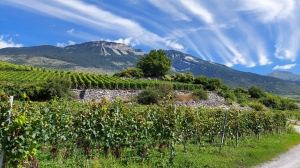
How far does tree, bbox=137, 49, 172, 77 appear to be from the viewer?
62.1 meters

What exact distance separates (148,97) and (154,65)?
860 inches

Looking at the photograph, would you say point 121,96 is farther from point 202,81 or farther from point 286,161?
point 286,161

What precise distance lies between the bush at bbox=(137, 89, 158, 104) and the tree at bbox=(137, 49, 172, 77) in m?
20.3

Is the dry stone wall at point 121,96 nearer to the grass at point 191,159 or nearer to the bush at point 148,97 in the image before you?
the bush at point 148,97

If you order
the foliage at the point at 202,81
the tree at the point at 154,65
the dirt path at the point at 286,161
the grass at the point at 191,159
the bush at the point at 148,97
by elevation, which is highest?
the tree at the point at 154,65

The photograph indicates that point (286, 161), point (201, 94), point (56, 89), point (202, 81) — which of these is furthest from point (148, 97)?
point (286, 161)

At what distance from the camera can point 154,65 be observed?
62.2 meters

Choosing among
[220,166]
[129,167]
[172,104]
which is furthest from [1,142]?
[220,166]

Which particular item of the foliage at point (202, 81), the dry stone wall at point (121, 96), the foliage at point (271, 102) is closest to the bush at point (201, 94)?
the dry stone wall at point (121, 96)

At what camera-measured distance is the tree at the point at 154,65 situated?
62094 mm

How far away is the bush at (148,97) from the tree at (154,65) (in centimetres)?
2029

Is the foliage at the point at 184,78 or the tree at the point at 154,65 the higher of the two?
the tree at the point at 154,65

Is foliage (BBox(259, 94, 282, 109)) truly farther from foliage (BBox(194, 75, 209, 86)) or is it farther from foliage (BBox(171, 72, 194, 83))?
foliage (BBox(171, 72, 194, 83))

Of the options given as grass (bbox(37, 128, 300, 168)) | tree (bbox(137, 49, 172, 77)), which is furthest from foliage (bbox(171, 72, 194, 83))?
grass (bbox(37, 128, 300, 168))
